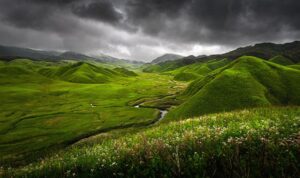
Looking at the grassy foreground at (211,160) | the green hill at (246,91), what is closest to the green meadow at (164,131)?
the grassy foreground at (211,160)

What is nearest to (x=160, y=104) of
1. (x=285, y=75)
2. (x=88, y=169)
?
(x=285, y=75)

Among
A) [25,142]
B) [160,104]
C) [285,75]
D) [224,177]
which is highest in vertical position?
[285,75]

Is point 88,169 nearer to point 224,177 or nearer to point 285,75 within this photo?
point 224,177

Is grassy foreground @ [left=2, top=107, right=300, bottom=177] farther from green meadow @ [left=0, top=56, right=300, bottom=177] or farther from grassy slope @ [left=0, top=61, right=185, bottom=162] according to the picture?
grassy slope @ [left=0, top=61, right=185, bottom=162]

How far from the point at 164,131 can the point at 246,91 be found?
64.1 m

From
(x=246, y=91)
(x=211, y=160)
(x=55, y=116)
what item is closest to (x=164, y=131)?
(x=211, y=160)

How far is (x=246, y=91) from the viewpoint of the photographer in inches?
3140

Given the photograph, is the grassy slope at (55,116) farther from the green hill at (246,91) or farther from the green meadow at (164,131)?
the green hill at (246,91)

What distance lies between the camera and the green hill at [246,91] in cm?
7419

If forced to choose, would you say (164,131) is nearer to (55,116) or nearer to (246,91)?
(246,91)

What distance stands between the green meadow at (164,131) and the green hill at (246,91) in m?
0.30

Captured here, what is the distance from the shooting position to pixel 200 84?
4500 inches

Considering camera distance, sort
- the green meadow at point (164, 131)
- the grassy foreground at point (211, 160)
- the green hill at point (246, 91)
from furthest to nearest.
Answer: the green hill at point (246, 91)
the green meadow at point (164, 131)
the grassy foreground at point (211, 160)

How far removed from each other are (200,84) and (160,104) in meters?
21.9
